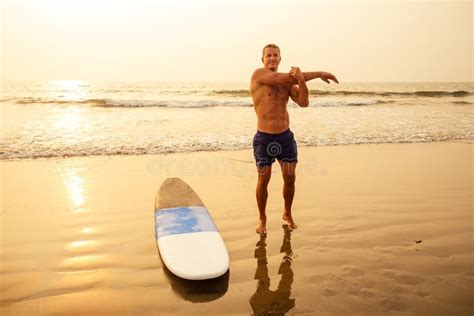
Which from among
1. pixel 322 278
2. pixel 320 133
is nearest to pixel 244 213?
pixel 322 278

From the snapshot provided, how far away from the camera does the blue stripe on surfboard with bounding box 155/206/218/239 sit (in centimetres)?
377

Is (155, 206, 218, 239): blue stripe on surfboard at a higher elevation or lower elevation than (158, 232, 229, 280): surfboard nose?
higher

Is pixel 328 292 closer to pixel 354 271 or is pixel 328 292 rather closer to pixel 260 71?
pixel 354 271

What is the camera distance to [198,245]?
3422 millimetres

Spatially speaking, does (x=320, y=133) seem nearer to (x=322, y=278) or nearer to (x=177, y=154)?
(x=177, y=154)

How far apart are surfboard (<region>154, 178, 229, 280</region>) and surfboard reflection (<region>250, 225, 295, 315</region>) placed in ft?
1.09

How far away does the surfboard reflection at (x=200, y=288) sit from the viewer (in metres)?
2.83

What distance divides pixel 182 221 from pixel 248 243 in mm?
749

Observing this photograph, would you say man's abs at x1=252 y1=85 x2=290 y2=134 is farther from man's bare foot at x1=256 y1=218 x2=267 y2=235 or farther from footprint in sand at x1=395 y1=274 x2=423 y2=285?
footprint in sand at x1=395 y1=274 x2=423 y2=285

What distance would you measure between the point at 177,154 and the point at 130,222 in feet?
13.5

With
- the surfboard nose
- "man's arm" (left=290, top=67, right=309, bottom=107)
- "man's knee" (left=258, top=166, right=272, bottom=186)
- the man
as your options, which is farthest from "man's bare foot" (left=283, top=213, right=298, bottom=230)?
"man's arm" (left=290, top=67, right=309, bottom=107)

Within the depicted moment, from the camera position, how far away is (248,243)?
3936 millimetres

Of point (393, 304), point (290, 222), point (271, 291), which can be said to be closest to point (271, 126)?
point (290, 222)

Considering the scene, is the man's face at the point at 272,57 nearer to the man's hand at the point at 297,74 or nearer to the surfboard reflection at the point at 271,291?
the man's hand at the point at 297,74
